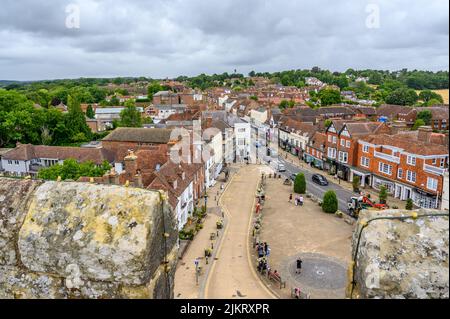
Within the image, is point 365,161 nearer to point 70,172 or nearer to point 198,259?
point 198,259

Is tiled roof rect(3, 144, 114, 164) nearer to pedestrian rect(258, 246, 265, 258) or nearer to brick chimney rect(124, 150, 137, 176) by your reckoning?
brick chimney rect(124, 150, 137, 176)

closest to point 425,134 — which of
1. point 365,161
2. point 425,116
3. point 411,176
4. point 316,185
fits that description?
point 411,176

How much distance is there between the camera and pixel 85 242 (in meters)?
5.48

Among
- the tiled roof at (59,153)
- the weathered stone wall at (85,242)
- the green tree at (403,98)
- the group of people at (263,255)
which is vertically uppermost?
the green tree at (403,98)

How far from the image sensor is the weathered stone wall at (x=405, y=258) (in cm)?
470

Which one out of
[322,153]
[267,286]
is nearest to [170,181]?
[267,286]

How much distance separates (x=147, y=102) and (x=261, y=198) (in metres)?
101

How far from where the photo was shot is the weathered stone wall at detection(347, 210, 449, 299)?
15.4ft

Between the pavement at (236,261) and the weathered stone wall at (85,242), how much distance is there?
1635cm

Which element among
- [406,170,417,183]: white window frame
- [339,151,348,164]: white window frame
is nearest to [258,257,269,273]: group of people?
A: [406,170,417,183]: white window frame

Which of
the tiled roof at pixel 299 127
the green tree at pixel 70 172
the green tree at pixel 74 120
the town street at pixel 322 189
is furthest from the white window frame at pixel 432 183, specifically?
the green tree at pixel 74 120

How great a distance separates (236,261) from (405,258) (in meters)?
22.3

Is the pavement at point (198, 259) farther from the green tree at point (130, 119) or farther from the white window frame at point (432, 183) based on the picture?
the green tree at point (130, 119)

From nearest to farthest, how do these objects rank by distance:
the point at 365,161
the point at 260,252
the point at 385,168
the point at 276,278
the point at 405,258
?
1. the point at 405,258
2. the point at 276,278
3. the point at 260,252
4. the point at 385,168
5. the point at 365,161
